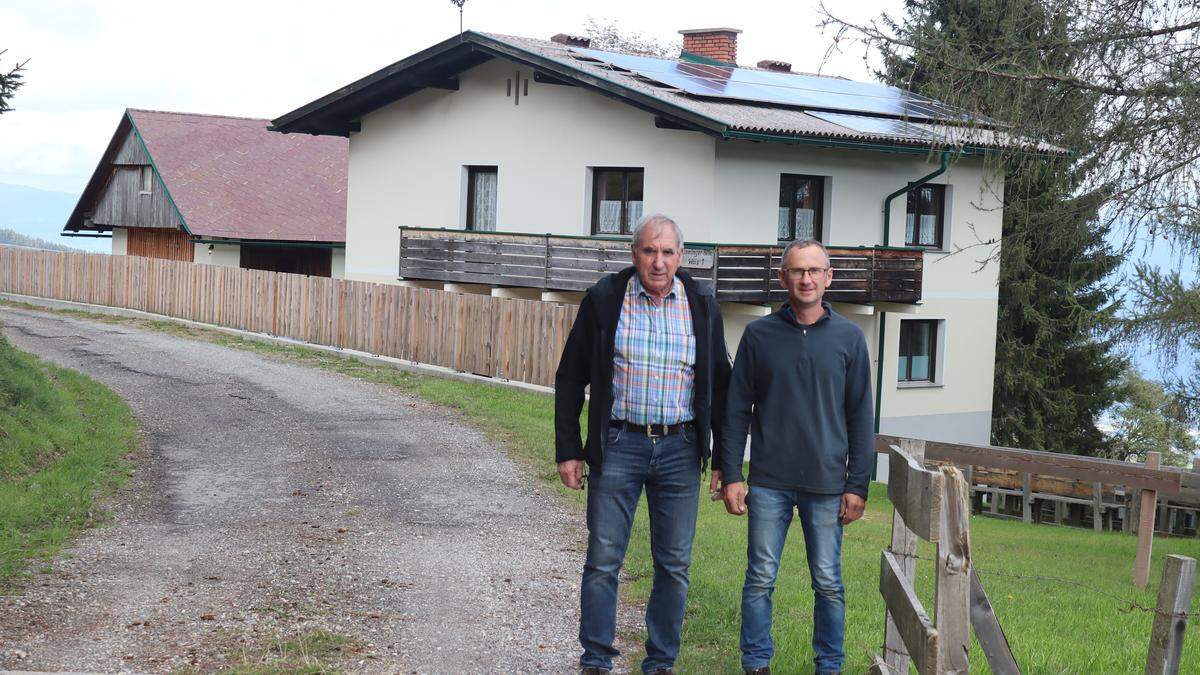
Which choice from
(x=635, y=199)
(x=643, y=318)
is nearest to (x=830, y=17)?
(x=643, y=318)

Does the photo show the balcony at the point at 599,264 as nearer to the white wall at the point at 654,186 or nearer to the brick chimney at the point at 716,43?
the white wall at the point at 654,186

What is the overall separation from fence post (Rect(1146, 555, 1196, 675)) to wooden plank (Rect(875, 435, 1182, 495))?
6.90 m

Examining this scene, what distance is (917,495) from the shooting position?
14.7 feet

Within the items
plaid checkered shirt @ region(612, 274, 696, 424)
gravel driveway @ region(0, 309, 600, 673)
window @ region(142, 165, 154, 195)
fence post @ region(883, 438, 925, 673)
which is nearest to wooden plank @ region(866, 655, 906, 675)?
fence post @ region(883, 438, 925, 673)

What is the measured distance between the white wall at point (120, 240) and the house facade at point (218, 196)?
33 millimetres

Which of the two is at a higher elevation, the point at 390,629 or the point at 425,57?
the point at 425,57

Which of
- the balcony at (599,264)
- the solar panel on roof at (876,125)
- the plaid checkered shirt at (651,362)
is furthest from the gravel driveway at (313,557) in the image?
the solar panel on roof at (876,125)

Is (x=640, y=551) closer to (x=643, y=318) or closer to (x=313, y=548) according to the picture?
(x=313, y=548)

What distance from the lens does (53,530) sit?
29.6 feet

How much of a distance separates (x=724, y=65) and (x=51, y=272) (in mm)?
19251

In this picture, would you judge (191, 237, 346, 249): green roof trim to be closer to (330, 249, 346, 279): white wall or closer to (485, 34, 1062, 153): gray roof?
(330, 249, 346, 279): white wall

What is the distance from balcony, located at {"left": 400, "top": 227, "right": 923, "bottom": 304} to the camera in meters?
23.5

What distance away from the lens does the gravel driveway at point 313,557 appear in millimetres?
6504

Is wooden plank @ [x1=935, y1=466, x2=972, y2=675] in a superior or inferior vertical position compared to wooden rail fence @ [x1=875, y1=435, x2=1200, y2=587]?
superior
